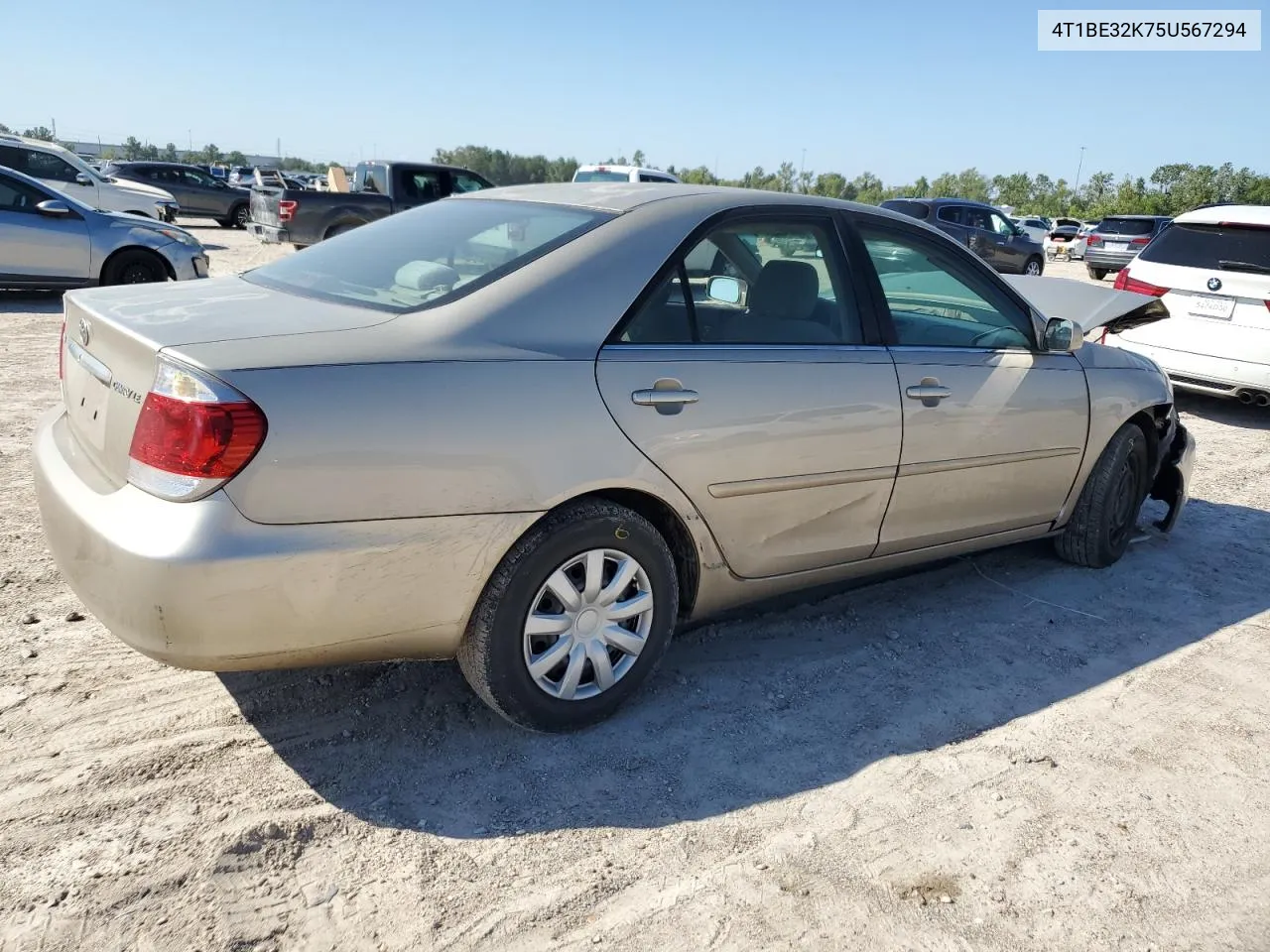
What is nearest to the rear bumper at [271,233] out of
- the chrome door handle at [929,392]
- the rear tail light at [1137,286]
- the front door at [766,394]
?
the rear tail light at [1137,286]

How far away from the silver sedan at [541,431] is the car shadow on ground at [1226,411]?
5.15 metres

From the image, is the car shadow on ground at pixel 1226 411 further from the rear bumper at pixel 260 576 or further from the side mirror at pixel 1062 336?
the rear bumper at pixel 260 576

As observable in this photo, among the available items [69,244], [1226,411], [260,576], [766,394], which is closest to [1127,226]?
[1226,411]

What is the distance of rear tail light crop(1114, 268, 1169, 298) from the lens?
27.0ft

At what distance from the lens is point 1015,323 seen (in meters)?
4.14

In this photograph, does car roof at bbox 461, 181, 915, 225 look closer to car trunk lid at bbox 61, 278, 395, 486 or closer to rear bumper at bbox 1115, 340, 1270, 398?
car trunk lid at bbox 61, 278, 395, 486

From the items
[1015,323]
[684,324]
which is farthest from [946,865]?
[1015,323]

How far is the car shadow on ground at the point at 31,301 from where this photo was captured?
35.4 ft

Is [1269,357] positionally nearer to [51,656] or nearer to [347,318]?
[347,318]

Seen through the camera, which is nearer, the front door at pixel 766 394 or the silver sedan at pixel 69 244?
the front door at pixel 766 394

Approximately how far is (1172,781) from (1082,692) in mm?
539

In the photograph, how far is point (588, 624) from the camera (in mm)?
2951

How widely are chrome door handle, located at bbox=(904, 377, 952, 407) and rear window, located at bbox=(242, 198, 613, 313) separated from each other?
1294 millimetres

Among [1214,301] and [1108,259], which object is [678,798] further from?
[1108,259]
